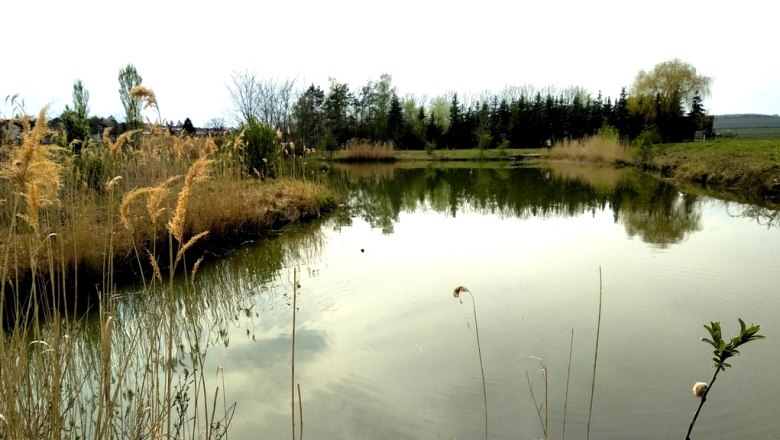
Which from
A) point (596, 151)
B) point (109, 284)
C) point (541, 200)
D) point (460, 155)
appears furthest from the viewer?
point (460, 155)

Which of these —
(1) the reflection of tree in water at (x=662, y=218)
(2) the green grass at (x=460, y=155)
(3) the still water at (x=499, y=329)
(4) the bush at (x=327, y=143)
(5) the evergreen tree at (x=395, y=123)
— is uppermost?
(5) the evergreen tree at (x=395, y=123)

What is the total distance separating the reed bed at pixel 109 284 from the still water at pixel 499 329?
0.42m

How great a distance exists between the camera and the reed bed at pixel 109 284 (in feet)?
4.56

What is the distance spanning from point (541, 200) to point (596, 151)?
1424 cm

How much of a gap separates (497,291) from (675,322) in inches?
53.8

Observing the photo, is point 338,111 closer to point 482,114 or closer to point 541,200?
point 482,114

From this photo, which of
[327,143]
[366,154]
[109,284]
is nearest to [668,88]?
[366,154]

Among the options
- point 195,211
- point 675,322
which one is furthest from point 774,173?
point 195,211

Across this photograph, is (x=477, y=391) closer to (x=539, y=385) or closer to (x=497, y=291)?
(x=539, y=385)

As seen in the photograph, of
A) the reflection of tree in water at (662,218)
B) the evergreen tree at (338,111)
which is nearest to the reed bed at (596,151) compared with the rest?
the reflection of tree in water at (662,218)

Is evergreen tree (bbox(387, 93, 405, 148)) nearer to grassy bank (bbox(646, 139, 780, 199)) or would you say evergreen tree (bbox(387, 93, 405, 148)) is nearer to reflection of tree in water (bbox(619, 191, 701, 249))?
grassy bank (bbox(646, 139, 780, 199))

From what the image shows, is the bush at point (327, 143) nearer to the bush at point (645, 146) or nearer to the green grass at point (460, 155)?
the green grass at point (460, 155)

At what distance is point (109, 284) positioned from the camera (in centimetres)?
201

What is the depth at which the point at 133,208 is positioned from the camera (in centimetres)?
531
